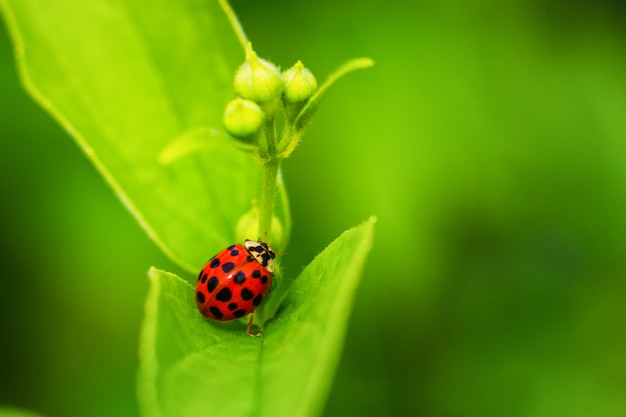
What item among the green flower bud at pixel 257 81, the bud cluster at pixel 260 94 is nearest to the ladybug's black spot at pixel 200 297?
the bud cluster at pixel 260 94

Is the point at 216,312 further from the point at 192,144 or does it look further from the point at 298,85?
the point at 298,85

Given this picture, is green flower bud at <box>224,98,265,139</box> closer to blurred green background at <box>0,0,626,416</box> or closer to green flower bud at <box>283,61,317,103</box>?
green flower bud at <box>283,61,317,103</box>

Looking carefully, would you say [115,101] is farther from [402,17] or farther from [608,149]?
[608,149]

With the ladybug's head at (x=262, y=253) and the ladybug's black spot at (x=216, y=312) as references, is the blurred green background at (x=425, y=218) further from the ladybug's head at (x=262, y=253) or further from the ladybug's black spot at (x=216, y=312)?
the ladybug's black spot at (x=216, y=312)

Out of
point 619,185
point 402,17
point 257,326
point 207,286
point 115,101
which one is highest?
point 115,101

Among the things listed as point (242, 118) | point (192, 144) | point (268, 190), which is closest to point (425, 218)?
point (268, 190)

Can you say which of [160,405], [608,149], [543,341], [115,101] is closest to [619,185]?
[608,149]
